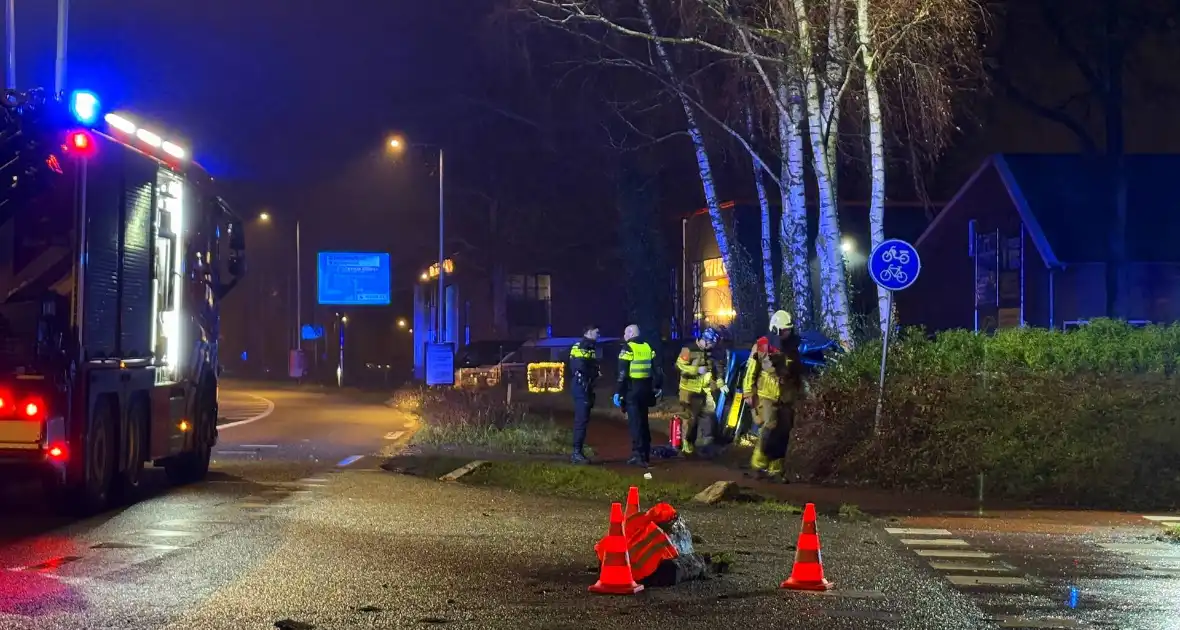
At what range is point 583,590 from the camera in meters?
8.78

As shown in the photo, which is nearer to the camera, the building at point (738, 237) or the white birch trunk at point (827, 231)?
the white birch trunk at point (827, 231)

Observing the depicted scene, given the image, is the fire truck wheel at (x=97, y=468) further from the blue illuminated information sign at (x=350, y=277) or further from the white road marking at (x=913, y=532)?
the blue illuminated information sign at (x=350, y=277)

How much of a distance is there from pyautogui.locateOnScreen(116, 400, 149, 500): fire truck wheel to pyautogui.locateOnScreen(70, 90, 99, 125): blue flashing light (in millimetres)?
2965

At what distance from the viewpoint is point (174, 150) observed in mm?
14523

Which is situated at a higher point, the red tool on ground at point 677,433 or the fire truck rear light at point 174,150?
the fire truck rear light at point 174,150

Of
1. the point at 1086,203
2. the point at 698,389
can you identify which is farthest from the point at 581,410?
the point at 1086,203

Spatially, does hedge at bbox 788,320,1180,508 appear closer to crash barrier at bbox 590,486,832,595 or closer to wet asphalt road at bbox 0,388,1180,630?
wet asphalt road at bbox 0,388,1180,630

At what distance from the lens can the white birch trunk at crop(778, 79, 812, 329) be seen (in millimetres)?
20703

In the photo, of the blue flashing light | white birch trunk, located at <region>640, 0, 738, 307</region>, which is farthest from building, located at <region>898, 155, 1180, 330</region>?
the blue flashing light

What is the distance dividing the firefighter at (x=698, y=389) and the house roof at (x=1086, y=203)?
15.0m

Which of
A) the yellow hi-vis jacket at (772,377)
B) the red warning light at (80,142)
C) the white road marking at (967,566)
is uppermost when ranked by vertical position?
the red warning light at (80,142)

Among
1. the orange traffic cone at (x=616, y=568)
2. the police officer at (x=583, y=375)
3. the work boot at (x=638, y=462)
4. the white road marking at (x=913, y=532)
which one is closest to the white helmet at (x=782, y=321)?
the police officer at (x=583, y=375)

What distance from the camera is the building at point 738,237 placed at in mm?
41656

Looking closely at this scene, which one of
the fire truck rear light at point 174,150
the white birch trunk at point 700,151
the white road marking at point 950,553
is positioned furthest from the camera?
the white birch trunk at point 700,151
